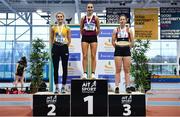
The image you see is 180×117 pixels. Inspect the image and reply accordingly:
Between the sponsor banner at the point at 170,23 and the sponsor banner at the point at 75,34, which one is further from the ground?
the sponsor banner at the point at 170,23

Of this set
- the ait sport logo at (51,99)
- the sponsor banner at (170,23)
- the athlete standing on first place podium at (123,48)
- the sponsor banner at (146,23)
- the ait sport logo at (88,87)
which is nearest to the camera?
the ait sport logo at (88,87)

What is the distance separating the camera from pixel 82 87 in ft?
21.4

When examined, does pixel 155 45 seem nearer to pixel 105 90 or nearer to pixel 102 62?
pixel 102 62

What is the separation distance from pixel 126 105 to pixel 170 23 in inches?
385

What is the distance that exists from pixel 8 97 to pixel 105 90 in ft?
23.3

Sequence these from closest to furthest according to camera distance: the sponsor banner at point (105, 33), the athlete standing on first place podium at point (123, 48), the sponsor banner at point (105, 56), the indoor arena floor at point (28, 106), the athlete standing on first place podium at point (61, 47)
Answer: the athlete standing on first place podium at point (61, 47) → the athlete standing on first place podium at point (123, 48) → the indoor arena floor at point (28, 106) → the sponsor banner at point (105, 56) → the sponsor banner at point (105, 33)

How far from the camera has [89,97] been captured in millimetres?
6543

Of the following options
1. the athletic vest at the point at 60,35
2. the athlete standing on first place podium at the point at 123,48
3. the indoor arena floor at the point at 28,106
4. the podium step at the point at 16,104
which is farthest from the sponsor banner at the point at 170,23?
the athletic vest at the point at 60,35

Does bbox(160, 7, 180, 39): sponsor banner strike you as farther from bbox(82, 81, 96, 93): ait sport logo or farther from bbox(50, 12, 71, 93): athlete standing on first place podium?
bbox(82, 81, 96, 93): ait sport logo

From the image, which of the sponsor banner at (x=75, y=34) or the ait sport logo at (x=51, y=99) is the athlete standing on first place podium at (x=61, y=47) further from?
the sponsor banner at (x=75, y=34)

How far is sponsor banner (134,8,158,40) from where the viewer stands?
15938 millimetres

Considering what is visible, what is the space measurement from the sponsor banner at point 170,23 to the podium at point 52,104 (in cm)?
998

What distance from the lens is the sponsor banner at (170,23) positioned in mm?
15648

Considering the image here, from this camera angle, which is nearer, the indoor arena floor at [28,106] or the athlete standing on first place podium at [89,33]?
the athlete standing on first place podium at [89,33]
